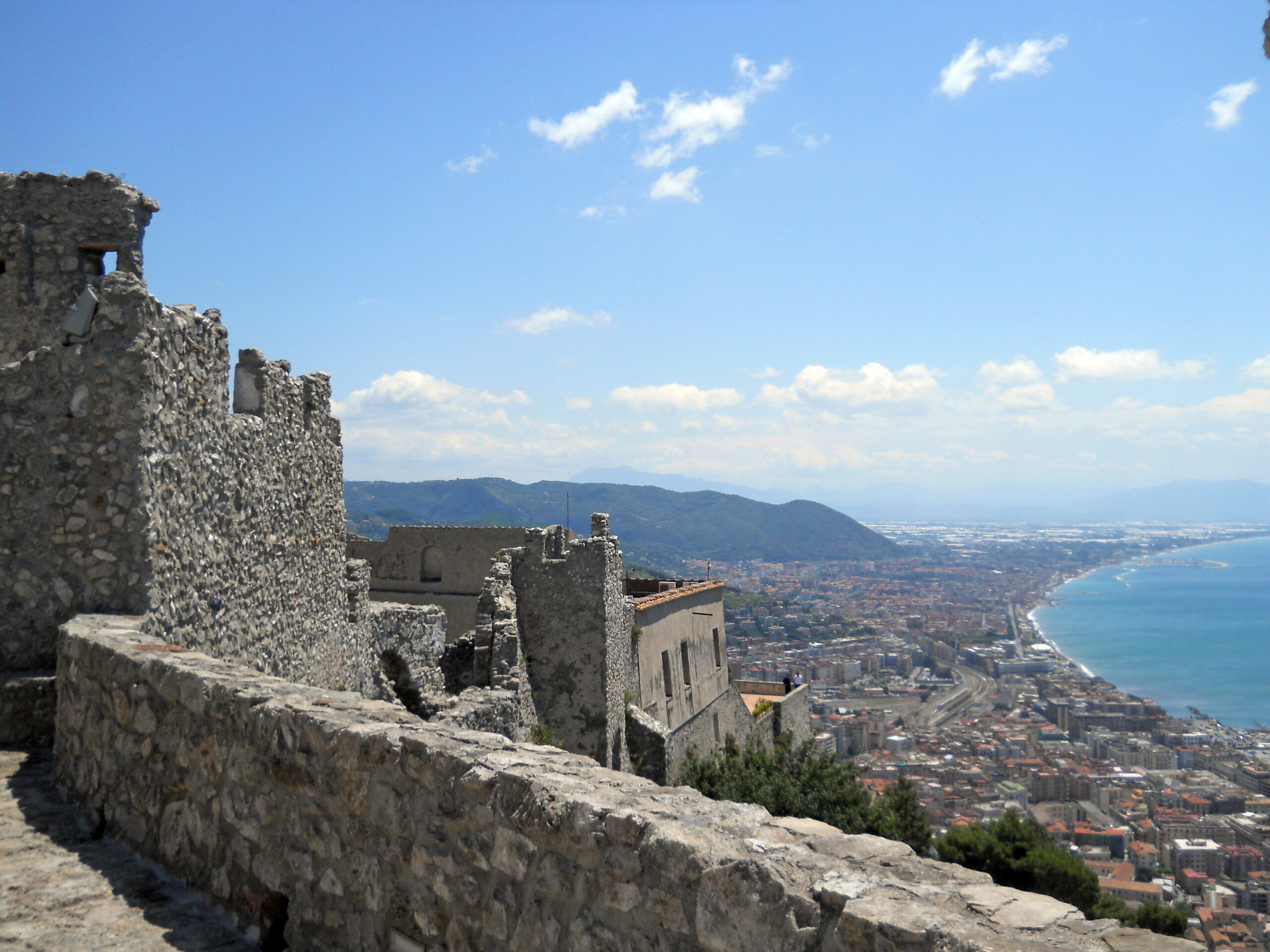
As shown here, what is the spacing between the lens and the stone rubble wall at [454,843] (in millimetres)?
2154

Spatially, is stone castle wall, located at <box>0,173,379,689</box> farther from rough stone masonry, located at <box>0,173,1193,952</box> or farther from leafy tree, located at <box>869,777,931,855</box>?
leafy tree, located at <box>869,777,931,855</box>

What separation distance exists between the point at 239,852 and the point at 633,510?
145 metres

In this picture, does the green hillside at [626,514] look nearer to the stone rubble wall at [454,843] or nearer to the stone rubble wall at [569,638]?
the stone rubble wall at [569,638]

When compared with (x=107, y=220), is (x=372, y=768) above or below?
below

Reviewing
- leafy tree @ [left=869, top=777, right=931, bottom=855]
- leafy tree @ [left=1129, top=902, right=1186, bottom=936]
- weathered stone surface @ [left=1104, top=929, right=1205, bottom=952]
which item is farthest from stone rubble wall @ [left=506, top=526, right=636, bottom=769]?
weathered stone surface @ [left=1104, top=929, right=1205, bottom=952]

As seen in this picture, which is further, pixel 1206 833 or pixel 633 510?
pixel 633 510

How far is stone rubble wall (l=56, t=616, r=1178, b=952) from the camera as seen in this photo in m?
2.15

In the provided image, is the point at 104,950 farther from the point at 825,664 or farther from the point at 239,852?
the point at 825,664

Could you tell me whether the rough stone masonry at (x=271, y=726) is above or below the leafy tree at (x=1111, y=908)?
above

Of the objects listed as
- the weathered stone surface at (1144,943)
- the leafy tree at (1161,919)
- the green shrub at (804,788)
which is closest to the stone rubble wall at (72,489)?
the weathered stone surface at (1144,943)

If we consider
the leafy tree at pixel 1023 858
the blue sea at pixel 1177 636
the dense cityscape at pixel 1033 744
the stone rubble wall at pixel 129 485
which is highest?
the stone rubble wall at pixel 129 485

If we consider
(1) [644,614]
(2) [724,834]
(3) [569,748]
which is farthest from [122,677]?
(1) [644,614]

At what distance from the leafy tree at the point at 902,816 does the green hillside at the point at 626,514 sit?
3225cm

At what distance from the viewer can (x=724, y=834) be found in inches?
98.8
